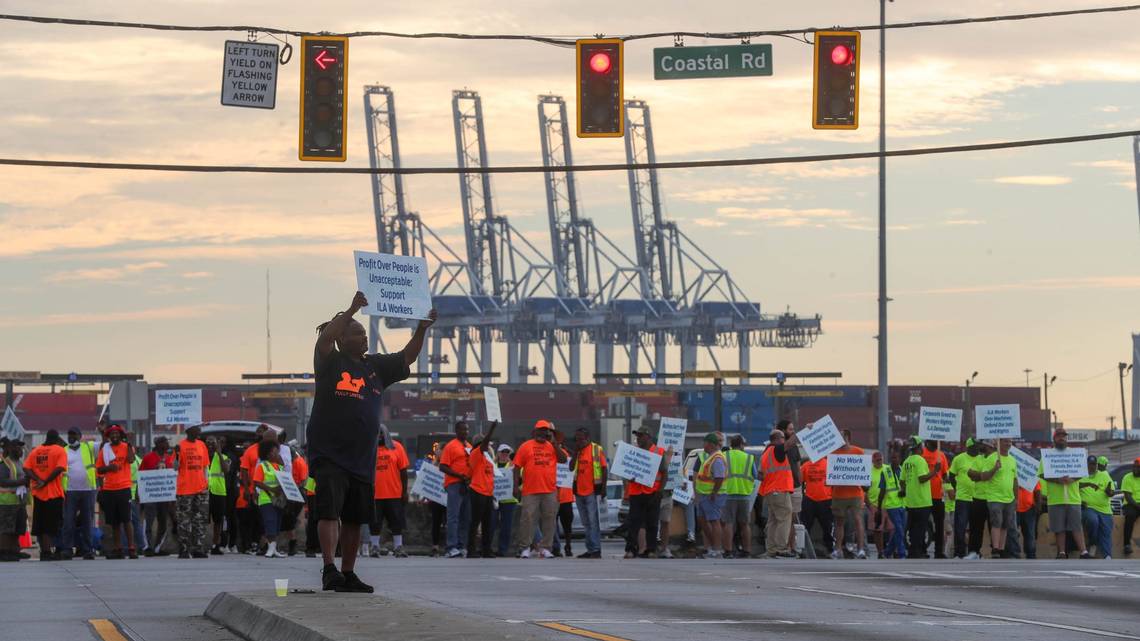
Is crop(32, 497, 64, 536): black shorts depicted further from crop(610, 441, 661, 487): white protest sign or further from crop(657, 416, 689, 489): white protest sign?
crop(657, 416, 689, 489): white protest sign

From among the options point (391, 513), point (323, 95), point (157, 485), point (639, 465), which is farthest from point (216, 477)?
point (323, 95)

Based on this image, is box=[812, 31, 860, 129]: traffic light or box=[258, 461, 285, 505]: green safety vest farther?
box=[258, 461, 285, 505]: green safety vest

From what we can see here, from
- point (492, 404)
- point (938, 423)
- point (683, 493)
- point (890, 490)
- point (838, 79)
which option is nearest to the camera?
point (838, 79)

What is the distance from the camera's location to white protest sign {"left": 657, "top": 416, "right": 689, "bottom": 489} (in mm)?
26344

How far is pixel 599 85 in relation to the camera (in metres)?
22.0

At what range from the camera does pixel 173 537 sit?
2606cm

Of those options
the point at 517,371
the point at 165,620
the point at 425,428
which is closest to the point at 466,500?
the point at 165,620

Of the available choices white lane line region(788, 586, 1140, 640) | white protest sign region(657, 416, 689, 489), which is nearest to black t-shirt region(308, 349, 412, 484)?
white lane line region(788, 586, 1140, 640)

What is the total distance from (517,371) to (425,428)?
179 ft

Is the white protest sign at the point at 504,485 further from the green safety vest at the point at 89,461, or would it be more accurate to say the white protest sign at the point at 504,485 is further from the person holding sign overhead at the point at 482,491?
the green safety vest at the point at 89,461

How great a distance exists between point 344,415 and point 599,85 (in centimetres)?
1131

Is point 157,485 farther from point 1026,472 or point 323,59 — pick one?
point 1026,472

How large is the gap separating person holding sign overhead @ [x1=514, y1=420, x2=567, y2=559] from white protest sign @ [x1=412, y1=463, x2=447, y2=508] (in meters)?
1.17

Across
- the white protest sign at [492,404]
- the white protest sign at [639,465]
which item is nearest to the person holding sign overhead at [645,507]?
the white protest sign at [639,465]
